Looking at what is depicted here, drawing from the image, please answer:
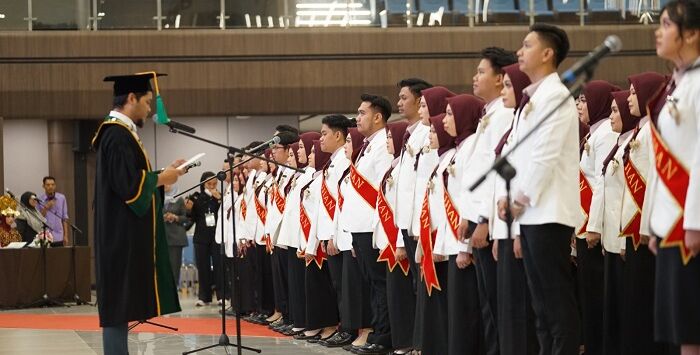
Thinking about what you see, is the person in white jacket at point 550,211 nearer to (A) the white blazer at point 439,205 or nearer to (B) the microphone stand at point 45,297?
(A) the white blazer at point 439,205

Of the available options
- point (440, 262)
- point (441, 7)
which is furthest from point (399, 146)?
point (441, 7)

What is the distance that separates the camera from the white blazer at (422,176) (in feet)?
21.5

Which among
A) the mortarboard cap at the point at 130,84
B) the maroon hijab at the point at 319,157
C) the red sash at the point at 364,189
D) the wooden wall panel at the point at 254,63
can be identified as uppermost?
the wooden wall panel at the point at 254,63

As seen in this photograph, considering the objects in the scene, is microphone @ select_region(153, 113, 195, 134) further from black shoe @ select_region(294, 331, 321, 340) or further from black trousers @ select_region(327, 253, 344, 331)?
black shoe @ select_region(294, 331, 321, 340)

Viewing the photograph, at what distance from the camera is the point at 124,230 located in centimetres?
580

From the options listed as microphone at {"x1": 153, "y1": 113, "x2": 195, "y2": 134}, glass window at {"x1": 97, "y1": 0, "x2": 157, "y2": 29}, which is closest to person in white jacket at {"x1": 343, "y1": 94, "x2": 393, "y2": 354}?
microphone at {"x1": 153, "y1": 113, "x2": 195, "y2": 134}

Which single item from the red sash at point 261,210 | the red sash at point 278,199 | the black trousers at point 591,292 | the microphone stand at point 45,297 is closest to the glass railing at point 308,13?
the microphone stand at point 45,297

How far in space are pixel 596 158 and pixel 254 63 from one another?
30.7ft

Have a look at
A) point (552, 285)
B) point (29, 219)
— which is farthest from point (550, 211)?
point (29, 219)

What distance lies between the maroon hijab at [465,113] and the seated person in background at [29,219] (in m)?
9.25

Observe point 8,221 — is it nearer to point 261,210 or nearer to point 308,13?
point 261,210

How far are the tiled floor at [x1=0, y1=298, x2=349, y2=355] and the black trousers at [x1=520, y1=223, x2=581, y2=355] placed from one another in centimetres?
304

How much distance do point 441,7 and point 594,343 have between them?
933cm

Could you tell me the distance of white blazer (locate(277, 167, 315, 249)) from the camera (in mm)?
9508
